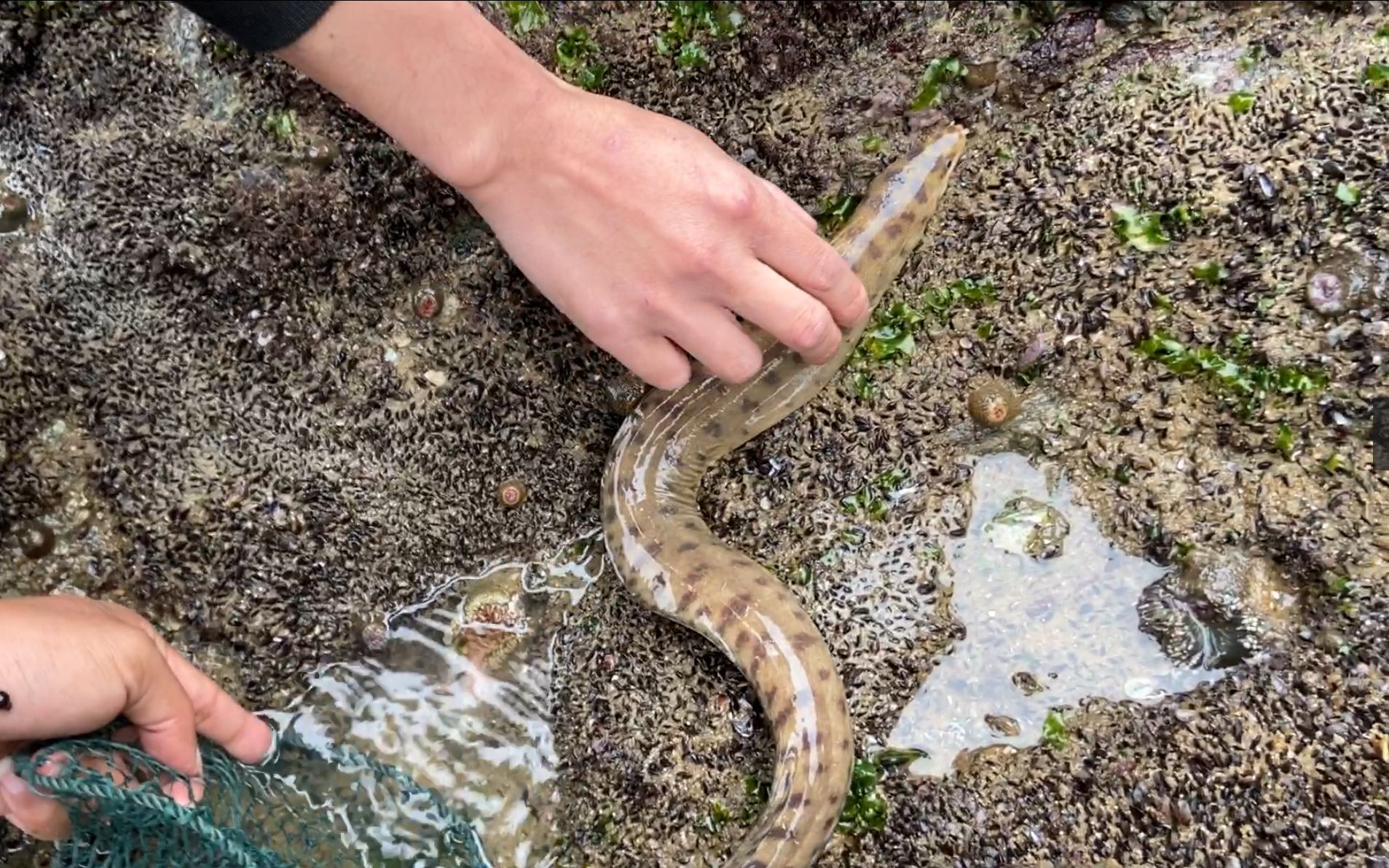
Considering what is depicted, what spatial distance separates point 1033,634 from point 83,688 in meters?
2.87

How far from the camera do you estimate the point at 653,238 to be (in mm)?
2957

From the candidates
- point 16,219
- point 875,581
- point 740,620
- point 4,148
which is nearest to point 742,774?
point 740,620

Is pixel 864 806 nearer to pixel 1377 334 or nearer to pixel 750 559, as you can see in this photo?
pixel 750 559

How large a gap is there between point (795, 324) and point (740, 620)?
103 cm

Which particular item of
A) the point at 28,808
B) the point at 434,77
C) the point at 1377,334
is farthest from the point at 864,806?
the point at 434,77

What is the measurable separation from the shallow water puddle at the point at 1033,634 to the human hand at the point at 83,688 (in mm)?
2244

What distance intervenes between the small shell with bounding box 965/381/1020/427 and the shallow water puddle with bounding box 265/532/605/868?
4.75 ft

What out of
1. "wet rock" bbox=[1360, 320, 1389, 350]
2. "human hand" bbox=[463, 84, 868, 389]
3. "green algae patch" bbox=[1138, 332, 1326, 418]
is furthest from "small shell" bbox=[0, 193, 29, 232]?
"wet rock" bbox=[1360, 320, 1389, 350]

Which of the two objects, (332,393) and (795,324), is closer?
(795,324)

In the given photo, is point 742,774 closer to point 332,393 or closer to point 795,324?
point 795,324

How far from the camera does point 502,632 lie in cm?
357

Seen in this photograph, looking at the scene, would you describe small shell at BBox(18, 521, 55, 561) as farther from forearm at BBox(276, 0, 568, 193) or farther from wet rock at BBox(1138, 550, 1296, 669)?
wet rock at BBox(1138, 550, 1296, 669)

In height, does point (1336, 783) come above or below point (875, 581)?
below

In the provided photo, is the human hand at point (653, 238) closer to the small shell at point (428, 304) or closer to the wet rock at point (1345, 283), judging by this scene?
the small shell at point (428, 304)
